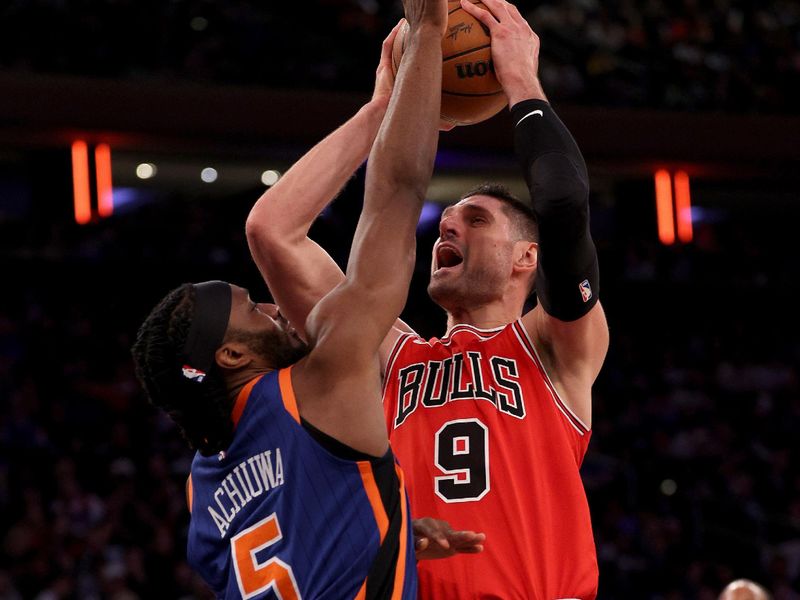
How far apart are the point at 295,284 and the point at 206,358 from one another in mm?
785

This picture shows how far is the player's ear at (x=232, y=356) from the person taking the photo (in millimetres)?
2889

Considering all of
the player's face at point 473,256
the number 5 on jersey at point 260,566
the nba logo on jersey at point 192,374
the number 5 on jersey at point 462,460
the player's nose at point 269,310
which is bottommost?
the number 5 on jersey at point 260,566

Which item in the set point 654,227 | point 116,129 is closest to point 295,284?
point 116,129

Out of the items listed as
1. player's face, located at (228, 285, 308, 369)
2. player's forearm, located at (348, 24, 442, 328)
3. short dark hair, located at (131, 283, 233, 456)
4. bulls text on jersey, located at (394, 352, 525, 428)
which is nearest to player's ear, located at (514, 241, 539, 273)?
bulls text on jersey, located at (394, 352, 525, 428)

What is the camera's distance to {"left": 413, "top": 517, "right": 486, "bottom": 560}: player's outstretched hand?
9.26 ft

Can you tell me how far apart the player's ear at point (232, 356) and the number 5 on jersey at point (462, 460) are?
76cm

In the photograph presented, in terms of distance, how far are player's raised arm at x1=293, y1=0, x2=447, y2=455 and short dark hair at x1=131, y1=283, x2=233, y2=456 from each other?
22 cm

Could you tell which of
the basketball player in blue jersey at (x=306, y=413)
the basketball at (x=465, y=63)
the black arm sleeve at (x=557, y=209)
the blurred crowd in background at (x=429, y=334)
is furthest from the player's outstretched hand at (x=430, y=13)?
the blurred crowd in background at (x=429, y=334)

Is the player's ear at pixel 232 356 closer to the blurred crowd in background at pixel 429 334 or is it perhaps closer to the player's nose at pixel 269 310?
the player's nose at pixel 269 310

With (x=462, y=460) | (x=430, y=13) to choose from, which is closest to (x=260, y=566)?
(x=462, y=460)

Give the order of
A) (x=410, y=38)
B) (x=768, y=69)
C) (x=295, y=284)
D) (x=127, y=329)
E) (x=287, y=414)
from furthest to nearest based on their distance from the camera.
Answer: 1. (x=768, y=69)
2. (x=127, y=329)
3. (x=295, y=284)
4. (x=410, y=38)
5. (x=287, y=414)

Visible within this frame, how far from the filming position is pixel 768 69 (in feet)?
50.3

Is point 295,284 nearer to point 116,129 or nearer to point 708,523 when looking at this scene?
point 708,523

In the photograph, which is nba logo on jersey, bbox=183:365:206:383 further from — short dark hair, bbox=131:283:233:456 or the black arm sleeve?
the black arm sleeve
